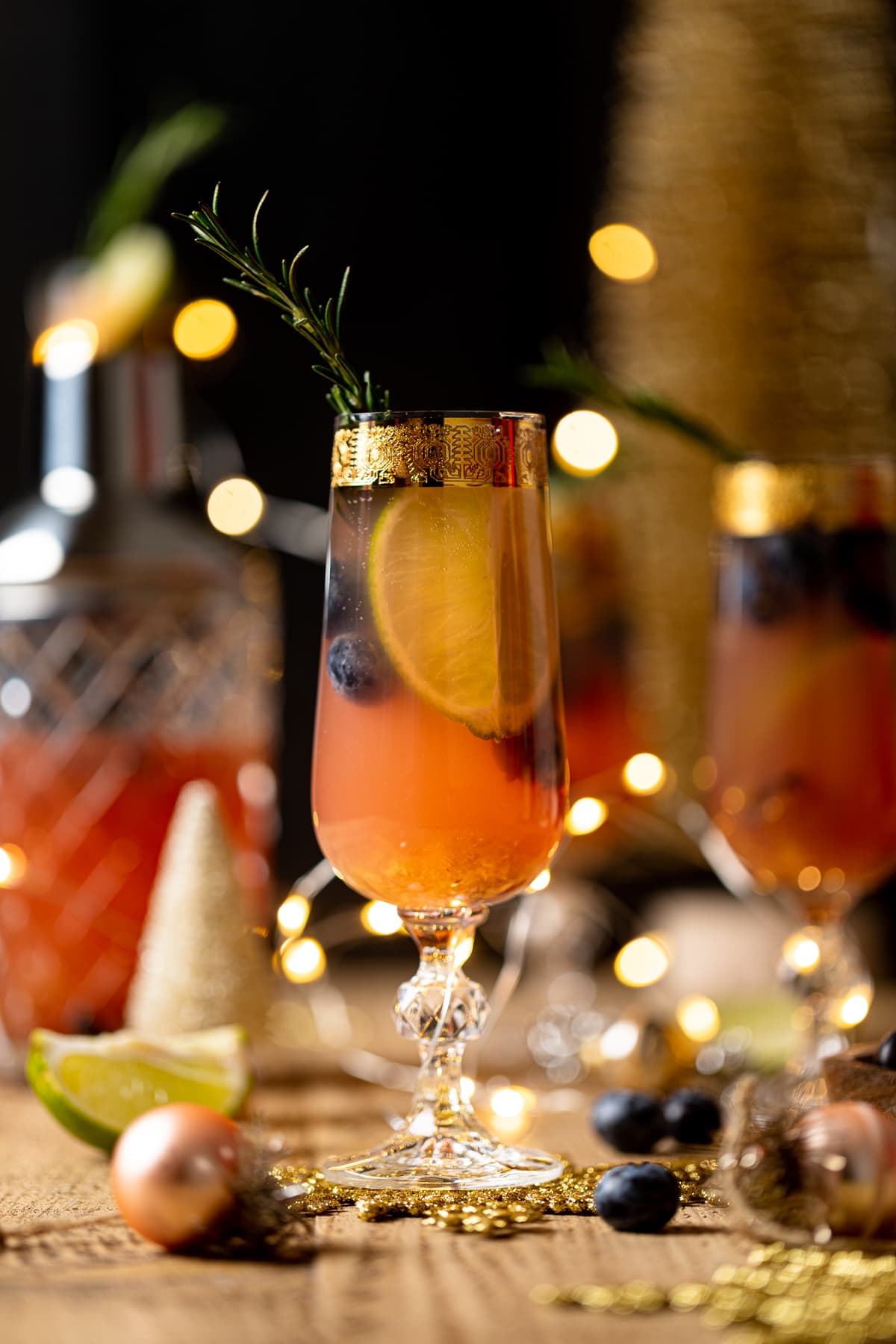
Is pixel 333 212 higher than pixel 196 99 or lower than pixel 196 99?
lower

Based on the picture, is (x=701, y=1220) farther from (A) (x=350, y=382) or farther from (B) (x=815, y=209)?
(B) (x=815, y=209)

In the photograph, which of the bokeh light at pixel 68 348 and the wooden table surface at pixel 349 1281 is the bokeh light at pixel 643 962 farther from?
the bokeh light at pixel 68 348

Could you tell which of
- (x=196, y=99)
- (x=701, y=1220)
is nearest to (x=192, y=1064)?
(x=701, y=1220)

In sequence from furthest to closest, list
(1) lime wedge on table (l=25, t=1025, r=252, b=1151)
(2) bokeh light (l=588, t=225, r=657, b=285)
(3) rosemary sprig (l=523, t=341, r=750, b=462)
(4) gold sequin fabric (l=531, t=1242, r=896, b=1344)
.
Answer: (2) bokeh light (l=588, t=225, r=657, b=285) < (3) rosemary sprig (l=523, t=341, r=750, b=462) < (1) lime wedge on table (l=25, t=1025, r=252, b=1151) < (4) gold sequin fabric (l=531, t=1242, r=896, b=1344)

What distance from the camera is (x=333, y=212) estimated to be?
9.14 feet

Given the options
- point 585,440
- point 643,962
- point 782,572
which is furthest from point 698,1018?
point 585,440

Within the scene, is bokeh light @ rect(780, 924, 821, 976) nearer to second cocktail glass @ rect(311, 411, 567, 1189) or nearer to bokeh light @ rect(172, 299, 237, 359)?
second cocktail glass @ rect(311, 411, 567, 1189)

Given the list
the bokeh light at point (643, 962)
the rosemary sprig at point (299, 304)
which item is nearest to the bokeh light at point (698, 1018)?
the bokeh light at point (643, 962)

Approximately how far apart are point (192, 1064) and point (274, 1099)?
0.26 metres

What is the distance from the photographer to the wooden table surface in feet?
2.77

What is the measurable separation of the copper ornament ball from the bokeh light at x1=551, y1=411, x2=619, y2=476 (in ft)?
2.42

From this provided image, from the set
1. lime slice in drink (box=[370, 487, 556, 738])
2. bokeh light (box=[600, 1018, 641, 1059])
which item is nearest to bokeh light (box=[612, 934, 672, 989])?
bokeh light (box=[600, 1018, 641, 1059])

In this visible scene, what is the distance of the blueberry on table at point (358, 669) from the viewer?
1.12 metres

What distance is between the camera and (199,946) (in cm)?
148
